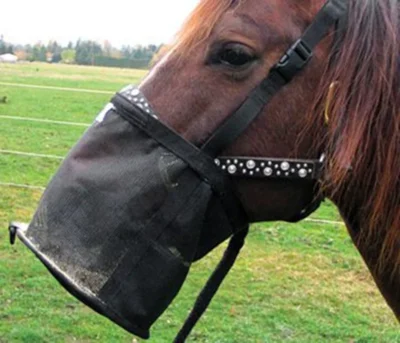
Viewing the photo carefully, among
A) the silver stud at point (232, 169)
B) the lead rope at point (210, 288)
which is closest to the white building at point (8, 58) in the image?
the lead rope at point (210, 288)

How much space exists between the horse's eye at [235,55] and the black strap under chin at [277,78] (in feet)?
0.22

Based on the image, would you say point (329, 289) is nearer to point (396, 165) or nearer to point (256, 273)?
point (256, 273)

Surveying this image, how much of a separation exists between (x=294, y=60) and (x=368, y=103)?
8.3 inches

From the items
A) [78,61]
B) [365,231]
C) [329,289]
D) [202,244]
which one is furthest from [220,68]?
[78,61]

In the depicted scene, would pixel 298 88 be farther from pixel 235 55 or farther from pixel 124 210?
pixel 124 210

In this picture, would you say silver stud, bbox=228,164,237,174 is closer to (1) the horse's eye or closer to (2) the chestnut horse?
(2) the chestnut horse

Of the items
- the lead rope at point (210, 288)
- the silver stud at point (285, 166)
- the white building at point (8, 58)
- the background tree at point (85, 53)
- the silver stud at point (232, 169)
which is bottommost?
the white building at point (8, 58)

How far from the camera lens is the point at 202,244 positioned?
164cm

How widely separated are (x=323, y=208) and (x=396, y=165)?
6.55m

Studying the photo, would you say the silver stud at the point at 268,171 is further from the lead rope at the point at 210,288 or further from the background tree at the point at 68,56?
the background tree at the point at 68,56

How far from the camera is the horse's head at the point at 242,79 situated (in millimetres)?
1531

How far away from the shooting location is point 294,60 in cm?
152

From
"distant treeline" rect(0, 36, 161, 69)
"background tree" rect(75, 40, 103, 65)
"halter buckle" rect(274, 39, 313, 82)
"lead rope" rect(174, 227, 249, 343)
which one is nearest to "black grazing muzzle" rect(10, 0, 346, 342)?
"halter buckle" rect(274, 39, 313, 82)

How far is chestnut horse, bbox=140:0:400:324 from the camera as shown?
5.01ft
